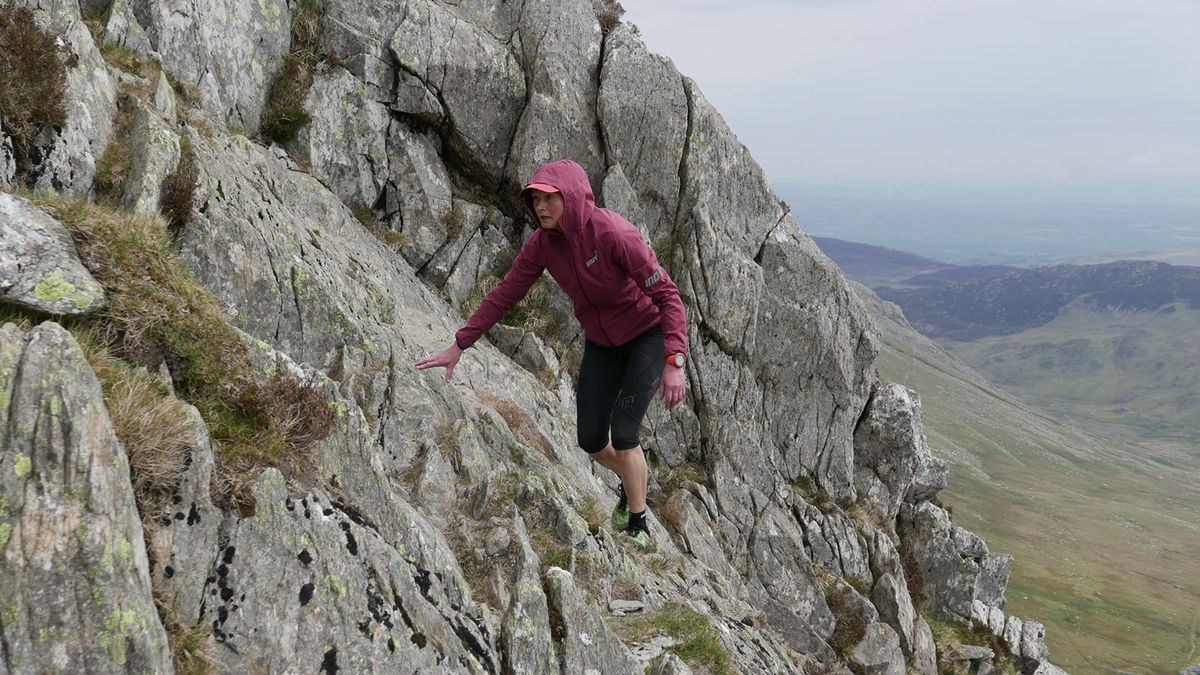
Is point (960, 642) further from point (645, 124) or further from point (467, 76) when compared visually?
point (467, 76)

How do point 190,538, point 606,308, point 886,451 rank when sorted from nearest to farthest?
point 190,538
point 606,308
point 886,451

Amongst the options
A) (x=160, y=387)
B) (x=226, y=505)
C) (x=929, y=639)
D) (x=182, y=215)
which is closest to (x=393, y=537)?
(x=226, y=505)

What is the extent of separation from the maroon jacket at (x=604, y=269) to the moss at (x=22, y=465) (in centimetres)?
736

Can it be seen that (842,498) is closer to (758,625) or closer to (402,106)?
(758,625)

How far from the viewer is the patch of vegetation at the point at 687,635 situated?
1146 centimetres

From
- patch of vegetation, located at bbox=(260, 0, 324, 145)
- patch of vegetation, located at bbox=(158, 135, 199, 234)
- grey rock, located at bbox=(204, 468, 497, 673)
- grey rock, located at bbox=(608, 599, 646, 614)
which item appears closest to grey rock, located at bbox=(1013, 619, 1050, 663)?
grey rock, located at bbox=(608, 599, 646, 614)

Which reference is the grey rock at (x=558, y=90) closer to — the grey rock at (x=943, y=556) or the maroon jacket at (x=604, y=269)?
the maroon jacket at (x=604, y=269)

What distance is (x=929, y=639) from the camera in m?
31.2

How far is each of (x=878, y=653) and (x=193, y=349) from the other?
2752cm

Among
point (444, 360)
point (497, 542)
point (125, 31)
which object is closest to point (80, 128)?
point (125, 31)

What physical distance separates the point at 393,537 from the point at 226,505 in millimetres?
2359

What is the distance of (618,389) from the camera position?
12570 mm

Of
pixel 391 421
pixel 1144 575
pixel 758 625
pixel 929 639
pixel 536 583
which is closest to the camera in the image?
pixel 536 583

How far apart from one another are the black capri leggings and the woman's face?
2.49 metres
